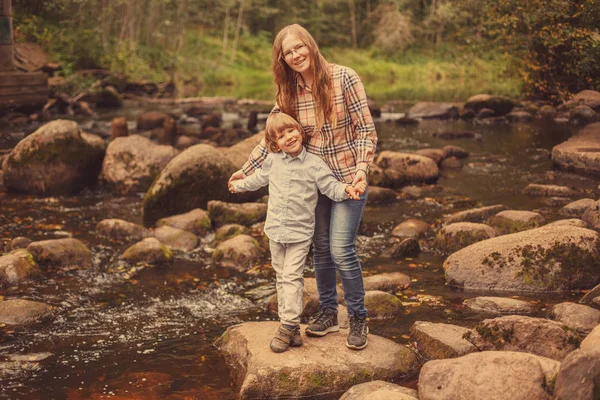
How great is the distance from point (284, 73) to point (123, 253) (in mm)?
4873

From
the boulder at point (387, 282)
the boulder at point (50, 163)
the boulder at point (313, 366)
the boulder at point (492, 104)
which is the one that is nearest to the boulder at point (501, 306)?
the boulder at point (387, 282)

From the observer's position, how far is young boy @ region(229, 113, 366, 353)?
4.86 meters

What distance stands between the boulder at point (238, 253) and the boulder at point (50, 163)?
487cm

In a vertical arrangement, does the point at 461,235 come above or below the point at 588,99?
below

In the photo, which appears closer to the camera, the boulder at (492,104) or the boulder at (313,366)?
the boulder at (313,366)

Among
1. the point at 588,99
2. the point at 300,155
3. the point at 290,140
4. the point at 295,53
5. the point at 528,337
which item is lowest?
the point at 528,337

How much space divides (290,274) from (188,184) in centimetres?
645

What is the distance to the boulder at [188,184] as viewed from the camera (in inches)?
440

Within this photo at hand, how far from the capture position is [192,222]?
33.7 ft

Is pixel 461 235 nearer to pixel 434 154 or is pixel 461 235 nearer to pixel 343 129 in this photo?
pixel 343 129

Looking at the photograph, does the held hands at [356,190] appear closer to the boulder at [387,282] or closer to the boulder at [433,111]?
the boulder at [387,282]

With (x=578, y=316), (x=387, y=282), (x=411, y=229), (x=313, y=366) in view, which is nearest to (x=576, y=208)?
(x=411, y=229)

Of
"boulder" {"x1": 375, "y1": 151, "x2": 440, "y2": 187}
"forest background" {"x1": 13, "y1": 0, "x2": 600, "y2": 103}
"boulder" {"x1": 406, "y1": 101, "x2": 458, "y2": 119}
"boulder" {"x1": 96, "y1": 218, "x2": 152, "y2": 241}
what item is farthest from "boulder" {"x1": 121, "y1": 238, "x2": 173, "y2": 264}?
"boulder" {"x1": 406, "y1": 101, "x2": 458, "y2": 119}

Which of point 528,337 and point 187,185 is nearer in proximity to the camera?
point 528,337
